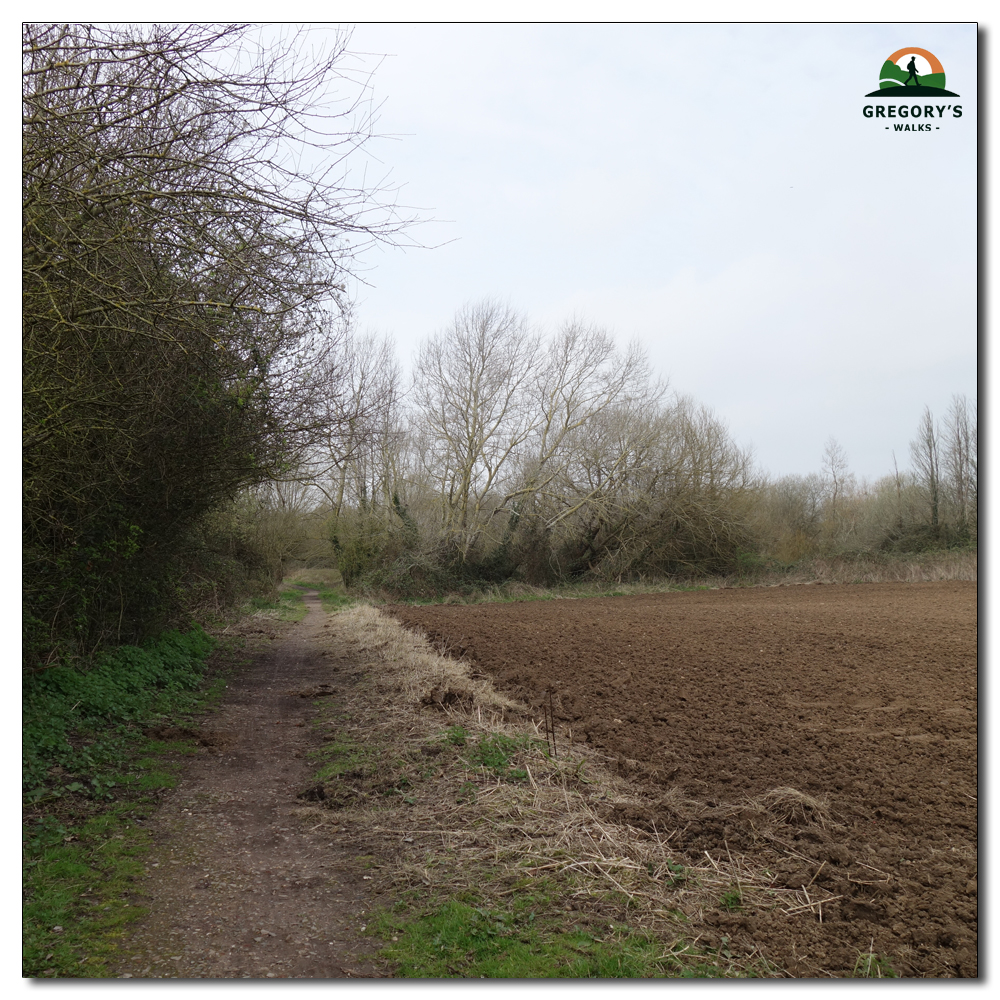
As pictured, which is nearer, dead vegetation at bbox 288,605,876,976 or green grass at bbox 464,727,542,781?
dead vegetation at bbox 288,605,876,976

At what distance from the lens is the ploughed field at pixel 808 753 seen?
2875 mm

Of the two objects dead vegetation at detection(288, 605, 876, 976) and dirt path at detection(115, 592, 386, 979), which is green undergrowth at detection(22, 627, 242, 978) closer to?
dirt path at detection(115, 592, 386, 979)

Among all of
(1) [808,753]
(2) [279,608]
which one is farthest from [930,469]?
(2) [279,608]

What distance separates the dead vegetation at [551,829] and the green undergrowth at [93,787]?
116 cm

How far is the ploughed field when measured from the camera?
2.88 meters

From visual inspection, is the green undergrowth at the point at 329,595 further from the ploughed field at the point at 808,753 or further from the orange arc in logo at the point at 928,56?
the orange arc in logo at the point at 928,56

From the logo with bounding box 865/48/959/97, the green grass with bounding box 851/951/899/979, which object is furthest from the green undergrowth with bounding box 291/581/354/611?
the logo with bounding box 865/48/959/97

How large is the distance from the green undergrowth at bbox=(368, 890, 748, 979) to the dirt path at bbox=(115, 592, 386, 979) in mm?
181

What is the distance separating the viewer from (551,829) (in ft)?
12.5

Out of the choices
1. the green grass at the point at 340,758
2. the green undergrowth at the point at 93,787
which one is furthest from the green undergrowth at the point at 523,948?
the green grass at the point at 340,758

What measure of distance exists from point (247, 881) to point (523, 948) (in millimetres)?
1527

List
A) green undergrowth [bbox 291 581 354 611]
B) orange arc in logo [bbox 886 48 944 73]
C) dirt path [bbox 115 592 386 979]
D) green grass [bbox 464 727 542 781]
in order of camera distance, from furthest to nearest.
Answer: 1. green undergrowth [bbox 291 581 354 611]
2. green grass [bbox 464 727 542 781]
3. orange arc in logo [bbox 886 48 944 73]
4. dirt path [bbox 115 592 386 979]

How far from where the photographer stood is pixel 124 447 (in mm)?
5738

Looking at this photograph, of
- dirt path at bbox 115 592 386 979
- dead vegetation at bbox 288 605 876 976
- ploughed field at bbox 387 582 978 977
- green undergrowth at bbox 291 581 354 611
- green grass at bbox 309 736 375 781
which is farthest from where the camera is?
green undergrowth at bbox 291 581 354 611
